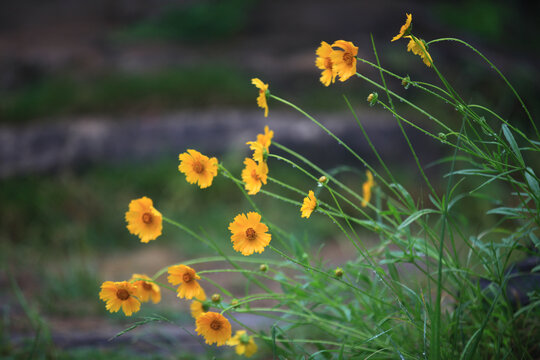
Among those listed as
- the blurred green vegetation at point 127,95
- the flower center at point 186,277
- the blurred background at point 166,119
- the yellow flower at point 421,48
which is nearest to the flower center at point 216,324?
the flower center at point 186,277

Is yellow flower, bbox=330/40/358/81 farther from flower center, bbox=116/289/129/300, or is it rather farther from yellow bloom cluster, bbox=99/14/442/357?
flower center, bbox=116/289/129/300

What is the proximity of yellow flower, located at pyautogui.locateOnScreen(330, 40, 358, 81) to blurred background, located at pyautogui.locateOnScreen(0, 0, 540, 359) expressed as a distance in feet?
3.24

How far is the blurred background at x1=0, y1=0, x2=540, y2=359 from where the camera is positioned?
227cm

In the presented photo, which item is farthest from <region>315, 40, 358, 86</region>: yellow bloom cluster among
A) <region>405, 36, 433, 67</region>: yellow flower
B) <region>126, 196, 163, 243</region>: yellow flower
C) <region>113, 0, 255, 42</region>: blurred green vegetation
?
<region>113, 0, 255, 42</region>: blurred green vegetation

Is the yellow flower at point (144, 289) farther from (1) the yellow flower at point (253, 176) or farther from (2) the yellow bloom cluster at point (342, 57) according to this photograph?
(2) the yellow bloom cluster at point (342, 57)

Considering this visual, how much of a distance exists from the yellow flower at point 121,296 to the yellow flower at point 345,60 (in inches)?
24.9

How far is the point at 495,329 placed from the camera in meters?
1.09

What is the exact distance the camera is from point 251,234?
3.04 ft

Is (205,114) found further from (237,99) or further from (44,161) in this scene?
(44,161)

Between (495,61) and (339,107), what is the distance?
72.0 inches

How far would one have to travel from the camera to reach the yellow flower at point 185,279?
990mm

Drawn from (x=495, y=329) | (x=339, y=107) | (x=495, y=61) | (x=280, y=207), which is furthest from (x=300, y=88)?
(x=495, y=329)

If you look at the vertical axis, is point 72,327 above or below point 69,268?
below

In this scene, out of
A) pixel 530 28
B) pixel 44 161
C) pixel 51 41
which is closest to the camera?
pixel 44 161
